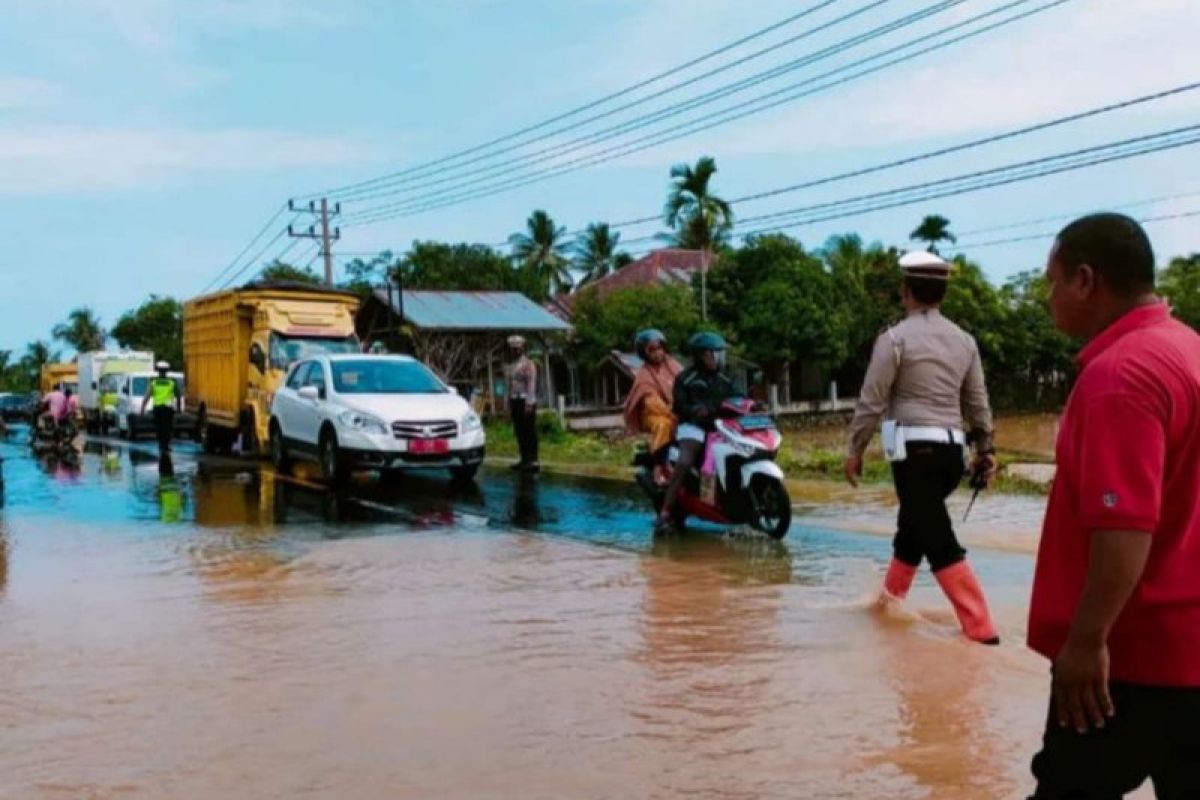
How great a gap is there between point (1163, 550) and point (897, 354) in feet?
12.3

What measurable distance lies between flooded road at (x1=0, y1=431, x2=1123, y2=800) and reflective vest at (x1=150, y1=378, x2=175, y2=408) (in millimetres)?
11969

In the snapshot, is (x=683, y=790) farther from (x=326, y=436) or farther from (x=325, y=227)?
(x=325, y=227)

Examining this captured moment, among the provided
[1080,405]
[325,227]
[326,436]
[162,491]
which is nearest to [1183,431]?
[1080,405]

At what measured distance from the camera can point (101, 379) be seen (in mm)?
38781

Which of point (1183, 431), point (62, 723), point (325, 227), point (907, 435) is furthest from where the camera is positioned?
point (325, 227)

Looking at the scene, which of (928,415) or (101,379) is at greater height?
(101,379)

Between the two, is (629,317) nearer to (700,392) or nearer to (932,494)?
(700,392)

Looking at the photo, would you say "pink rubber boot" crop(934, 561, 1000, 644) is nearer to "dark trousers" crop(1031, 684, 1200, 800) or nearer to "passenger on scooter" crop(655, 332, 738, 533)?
"dark trousers" crop(1031, 684, 1200, 800)

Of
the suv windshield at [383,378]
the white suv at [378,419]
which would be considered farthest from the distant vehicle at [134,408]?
the suv windshield at [383,378]

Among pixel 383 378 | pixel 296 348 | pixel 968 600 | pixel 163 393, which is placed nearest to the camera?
pixel 968 600

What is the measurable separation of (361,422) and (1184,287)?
4870cm

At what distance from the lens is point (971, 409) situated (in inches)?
257

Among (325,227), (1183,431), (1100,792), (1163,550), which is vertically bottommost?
(1100,792)

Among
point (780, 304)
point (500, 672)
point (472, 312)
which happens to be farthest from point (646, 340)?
point (780, 304)
